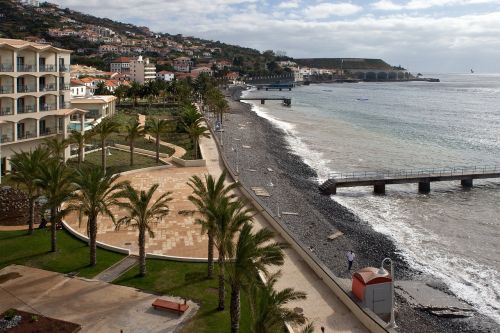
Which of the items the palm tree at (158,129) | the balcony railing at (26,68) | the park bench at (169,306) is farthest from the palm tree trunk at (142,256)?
the palm tree at (158,129)

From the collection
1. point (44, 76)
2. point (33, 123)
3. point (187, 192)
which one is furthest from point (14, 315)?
point (44, 76)

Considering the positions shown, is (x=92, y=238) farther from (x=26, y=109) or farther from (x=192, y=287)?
(x=26, y=109)

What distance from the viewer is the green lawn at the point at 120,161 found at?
130ft

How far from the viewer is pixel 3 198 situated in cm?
2852

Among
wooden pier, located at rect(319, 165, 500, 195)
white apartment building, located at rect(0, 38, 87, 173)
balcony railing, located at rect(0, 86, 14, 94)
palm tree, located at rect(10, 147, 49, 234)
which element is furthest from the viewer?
wooden pier, located at rect(319, 165, 500, 195)

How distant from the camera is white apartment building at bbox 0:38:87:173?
33719 millimetres

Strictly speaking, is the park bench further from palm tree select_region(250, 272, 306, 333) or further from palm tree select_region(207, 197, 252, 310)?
palm tree select_region(250, 272, 306, 333)

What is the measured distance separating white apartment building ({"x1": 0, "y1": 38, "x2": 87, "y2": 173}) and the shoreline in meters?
16.4

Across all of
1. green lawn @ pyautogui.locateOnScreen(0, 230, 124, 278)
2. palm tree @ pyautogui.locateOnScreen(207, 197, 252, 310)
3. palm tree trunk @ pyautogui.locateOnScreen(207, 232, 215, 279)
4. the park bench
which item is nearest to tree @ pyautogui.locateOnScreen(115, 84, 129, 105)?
green lawn @ pyautogui.locateOnScreen(0, 230, 124, 278)

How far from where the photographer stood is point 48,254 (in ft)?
72.4

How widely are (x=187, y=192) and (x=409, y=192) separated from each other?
2166 cm

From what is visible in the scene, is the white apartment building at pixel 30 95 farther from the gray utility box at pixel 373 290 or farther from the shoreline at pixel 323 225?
the gray utility box at pixel 373 290

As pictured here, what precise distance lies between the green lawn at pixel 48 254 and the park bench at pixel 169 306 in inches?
174

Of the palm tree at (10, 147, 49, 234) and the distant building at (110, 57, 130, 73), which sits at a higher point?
the distant building at (110, 57, 130, 73)
